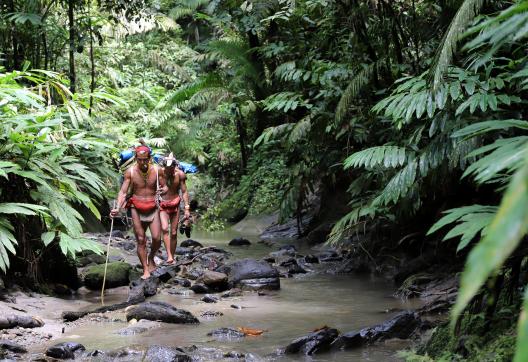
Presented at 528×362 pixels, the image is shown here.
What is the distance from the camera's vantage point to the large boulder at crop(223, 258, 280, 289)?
8.16 m

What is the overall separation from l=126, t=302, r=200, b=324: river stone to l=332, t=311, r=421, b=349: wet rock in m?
1.61

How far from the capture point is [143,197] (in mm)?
8648

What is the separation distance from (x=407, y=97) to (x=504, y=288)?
2.18m

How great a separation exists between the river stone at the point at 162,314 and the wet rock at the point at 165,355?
1.21 meters

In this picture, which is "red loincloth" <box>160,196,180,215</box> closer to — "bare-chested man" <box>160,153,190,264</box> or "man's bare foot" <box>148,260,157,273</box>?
"bare-chested man" <box>160,153,190,264</box>

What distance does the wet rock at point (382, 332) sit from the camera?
5.27 metres

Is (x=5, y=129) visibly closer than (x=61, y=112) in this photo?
Yes

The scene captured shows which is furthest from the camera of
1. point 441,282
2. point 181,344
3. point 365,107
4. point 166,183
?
point 365,107

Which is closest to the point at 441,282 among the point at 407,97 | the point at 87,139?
the point at 407,97

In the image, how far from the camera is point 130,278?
8.41 metres

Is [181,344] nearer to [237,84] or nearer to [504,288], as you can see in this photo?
[504,288]

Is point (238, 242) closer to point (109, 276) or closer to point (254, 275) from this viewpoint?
point (254, 275)

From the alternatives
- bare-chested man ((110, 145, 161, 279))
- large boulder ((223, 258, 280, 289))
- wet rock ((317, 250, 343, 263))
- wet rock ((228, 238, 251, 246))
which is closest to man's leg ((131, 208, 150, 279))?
bare-chested man ((110, 145, 161, 279))

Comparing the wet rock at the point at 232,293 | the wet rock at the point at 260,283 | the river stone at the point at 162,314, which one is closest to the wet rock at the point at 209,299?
the wet rock at the point at 232,293
